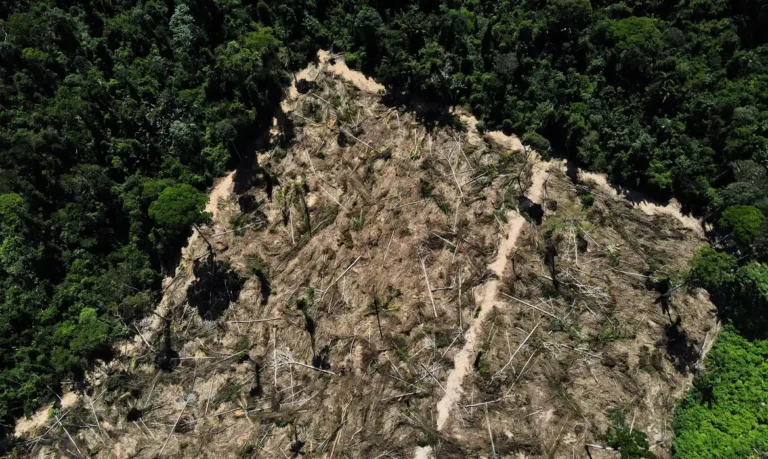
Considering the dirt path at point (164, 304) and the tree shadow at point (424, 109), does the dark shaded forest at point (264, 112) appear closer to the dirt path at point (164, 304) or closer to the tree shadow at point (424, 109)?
the tree shadow at point (424, 109)

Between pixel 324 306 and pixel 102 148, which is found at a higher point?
pixel 102 148

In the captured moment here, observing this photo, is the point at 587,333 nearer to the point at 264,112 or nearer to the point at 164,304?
the point at 264,112

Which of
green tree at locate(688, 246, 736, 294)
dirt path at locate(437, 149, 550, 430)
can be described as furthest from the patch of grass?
dirt path at locate(437, 149, 550, 430)

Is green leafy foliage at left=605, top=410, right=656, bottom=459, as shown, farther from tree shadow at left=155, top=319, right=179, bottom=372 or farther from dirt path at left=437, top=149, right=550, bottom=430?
tree shadow at left=155, top=319, right=179, bottom=372

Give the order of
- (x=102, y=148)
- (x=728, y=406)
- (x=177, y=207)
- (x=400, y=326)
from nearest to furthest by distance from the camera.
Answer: (x=728, y=406) < (x=400, y=326) < (x=177, y=207) < (x=102, y=148)

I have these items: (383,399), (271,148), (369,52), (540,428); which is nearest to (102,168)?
(271,148)

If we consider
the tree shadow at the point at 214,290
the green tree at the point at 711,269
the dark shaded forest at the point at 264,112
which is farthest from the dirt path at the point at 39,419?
the green tree at the point at 711,269

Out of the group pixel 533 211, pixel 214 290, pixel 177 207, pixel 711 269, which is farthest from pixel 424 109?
pixel 711 269
